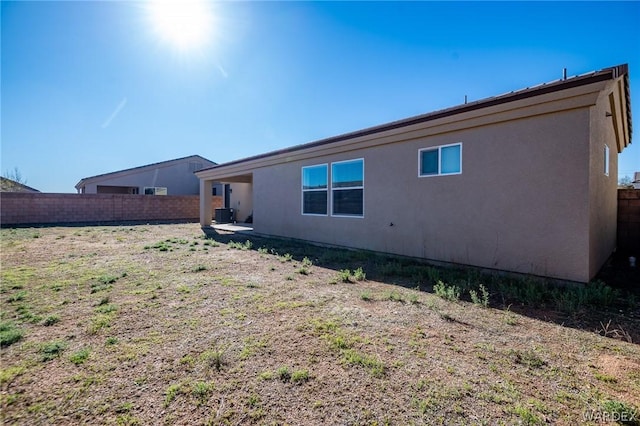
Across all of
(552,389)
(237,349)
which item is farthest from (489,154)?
(237,349)

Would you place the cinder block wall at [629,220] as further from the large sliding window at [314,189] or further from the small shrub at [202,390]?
the small shrub at [202,390]

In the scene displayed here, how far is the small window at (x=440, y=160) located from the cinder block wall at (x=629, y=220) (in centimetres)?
567

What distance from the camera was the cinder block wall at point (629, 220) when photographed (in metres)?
7.81

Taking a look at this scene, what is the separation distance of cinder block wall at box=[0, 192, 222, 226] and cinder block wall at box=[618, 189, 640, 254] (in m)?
23.0

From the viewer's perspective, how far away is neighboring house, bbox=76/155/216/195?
2319 centimetres

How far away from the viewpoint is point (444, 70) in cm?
993

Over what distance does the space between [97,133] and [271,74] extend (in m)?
12.6

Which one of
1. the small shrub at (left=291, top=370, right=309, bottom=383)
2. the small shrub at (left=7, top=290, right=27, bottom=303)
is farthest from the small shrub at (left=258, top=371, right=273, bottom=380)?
the small shrub at (left=7, top=290, right=27, bottom=303)

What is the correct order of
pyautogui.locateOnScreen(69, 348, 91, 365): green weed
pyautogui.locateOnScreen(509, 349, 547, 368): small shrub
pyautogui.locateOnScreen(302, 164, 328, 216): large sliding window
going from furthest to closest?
pyautogui.locateOnScreen(302, 164, 328, 216): large sliding window → pyautogui.locateOnScreen(69, 348, 91, 365): green weed → pyautogui.locateOnScreen(509, 349, 547, 368): small shrub

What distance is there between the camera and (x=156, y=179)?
24.2 meters

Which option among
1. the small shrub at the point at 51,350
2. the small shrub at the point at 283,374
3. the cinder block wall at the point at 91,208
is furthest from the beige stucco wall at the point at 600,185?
the cinder block wall at the point at 91,208

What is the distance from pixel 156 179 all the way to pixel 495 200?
25.7 metres

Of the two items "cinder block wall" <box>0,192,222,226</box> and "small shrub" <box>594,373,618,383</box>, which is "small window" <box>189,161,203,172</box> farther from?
"small shrub" <box>594,373,618,383</box>

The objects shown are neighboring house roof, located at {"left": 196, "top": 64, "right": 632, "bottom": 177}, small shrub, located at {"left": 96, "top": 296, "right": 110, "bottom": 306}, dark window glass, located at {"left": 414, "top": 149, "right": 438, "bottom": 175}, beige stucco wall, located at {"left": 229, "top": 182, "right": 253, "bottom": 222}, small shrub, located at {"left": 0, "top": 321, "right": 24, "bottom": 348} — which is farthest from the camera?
beige stucco wall, located at {"left": 229, "top": 182, "right": 253, "bottom": 222}
